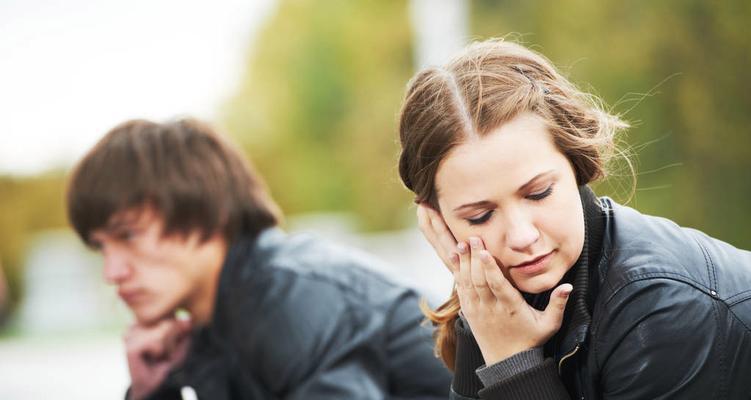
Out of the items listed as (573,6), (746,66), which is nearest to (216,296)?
(746,66)

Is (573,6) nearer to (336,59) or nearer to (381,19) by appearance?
(381,19)

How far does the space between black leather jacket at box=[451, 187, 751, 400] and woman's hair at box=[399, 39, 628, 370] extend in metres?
0.15

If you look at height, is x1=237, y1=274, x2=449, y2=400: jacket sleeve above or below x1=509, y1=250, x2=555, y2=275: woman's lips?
below

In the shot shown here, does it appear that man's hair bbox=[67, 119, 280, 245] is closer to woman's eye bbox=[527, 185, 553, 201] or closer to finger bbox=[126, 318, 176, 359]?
finger bbox=[126, 318, 176, 359]

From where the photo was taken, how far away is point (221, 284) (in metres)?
2.80

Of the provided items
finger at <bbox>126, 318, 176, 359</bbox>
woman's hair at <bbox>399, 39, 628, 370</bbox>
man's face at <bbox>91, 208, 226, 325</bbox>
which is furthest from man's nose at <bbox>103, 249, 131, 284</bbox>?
woman's hair at <bbox>399, 39, 628, 370</bbox>

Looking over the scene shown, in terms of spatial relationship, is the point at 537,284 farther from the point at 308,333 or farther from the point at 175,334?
the point at 175,334

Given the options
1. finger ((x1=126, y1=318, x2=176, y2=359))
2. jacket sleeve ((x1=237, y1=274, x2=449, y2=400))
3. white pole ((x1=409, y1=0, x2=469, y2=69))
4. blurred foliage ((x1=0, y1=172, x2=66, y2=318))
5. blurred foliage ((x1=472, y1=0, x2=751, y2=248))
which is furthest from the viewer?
blurred foliage ((x1=0, y1=172, x2=66, y2=318))

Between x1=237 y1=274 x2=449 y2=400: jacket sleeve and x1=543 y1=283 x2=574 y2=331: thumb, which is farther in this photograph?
x1=237 y1=274 x2=449 y2=400: jacket sleeve

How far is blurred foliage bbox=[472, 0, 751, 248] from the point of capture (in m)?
5.34

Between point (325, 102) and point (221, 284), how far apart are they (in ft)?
58.3

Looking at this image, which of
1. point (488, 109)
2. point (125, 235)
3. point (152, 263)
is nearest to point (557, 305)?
point (488, 109)

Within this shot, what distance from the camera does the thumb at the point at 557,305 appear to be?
5.86 ft

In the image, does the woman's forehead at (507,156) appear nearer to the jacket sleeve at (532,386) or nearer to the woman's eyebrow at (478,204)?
the woman's eyebrow at (478,204)
